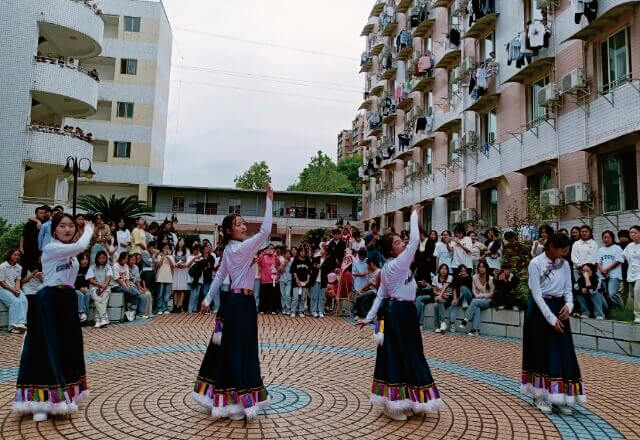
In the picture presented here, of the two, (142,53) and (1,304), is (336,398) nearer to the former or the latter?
(1,304)

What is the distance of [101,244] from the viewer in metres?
12.3

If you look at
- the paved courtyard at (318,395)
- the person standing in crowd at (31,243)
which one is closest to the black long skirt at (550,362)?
the paved courtyard at (318,395)

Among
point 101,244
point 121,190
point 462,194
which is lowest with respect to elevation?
point 101,244

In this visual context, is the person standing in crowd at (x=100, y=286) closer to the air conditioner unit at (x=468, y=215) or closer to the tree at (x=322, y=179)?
the air conditioner unit at (x=468, y=215)

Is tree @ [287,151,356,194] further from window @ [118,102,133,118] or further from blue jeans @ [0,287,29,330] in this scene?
blue jeans @ [0,287,29,330]

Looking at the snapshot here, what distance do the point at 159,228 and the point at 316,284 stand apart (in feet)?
17.7

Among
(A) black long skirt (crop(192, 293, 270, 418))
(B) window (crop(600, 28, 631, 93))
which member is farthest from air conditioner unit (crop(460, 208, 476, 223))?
(A) black long skirt (crop(192, 293, 270, 418))

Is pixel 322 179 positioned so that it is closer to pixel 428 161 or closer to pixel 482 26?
pixel 428 161

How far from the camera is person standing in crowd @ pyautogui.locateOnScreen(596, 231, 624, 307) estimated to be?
10414 millimetres

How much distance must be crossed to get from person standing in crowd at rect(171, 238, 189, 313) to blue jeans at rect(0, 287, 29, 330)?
13.4 ft

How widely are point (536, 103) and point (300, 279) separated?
9.60m

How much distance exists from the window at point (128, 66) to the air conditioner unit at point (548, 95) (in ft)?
98.0

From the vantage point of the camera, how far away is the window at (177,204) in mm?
42094

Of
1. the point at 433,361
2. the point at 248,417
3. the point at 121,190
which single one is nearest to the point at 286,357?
the point at 433,361
